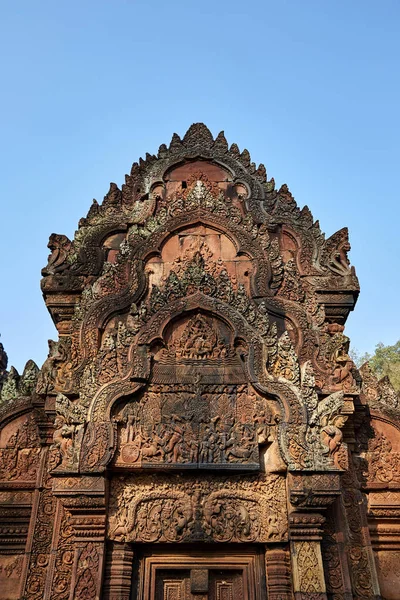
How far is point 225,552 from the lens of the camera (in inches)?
262

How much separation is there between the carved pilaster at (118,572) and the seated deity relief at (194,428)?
1058mm

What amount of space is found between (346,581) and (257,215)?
19.9 ft

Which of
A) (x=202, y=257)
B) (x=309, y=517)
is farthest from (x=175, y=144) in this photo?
(x=309, y=517)

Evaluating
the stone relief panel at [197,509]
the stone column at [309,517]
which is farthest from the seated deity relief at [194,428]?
the stone column at [309,517]

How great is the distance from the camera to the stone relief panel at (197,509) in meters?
6.46

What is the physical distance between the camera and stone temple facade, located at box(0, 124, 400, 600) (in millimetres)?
6398

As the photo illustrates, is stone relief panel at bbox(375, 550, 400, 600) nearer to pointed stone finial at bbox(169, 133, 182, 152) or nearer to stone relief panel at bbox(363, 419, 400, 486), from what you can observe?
stone relief panel at bbox(363, 419, 400, 486)

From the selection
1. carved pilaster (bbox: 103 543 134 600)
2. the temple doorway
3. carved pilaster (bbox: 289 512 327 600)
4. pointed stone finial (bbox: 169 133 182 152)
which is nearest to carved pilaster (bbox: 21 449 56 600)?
carved pilaster (bbox: 103 543 134 600)

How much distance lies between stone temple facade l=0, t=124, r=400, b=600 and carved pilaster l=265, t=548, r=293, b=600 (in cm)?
2

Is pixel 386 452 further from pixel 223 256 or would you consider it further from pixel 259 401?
pixel 223 256

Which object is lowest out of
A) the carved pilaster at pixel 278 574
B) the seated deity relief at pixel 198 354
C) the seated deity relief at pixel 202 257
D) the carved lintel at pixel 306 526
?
the carved pilaster at pixel 278 574

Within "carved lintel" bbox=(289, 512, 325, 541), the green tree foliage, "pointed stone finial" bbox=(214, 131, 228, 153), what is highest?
the green tree foliage

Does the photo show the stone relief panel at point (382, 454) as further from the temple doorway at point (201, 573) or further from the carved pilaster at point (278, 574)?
the temple doorway at point (201, 573)

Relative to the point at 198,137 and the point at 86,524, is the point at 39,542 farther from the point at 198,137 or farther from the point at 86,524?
the point at 198,137
